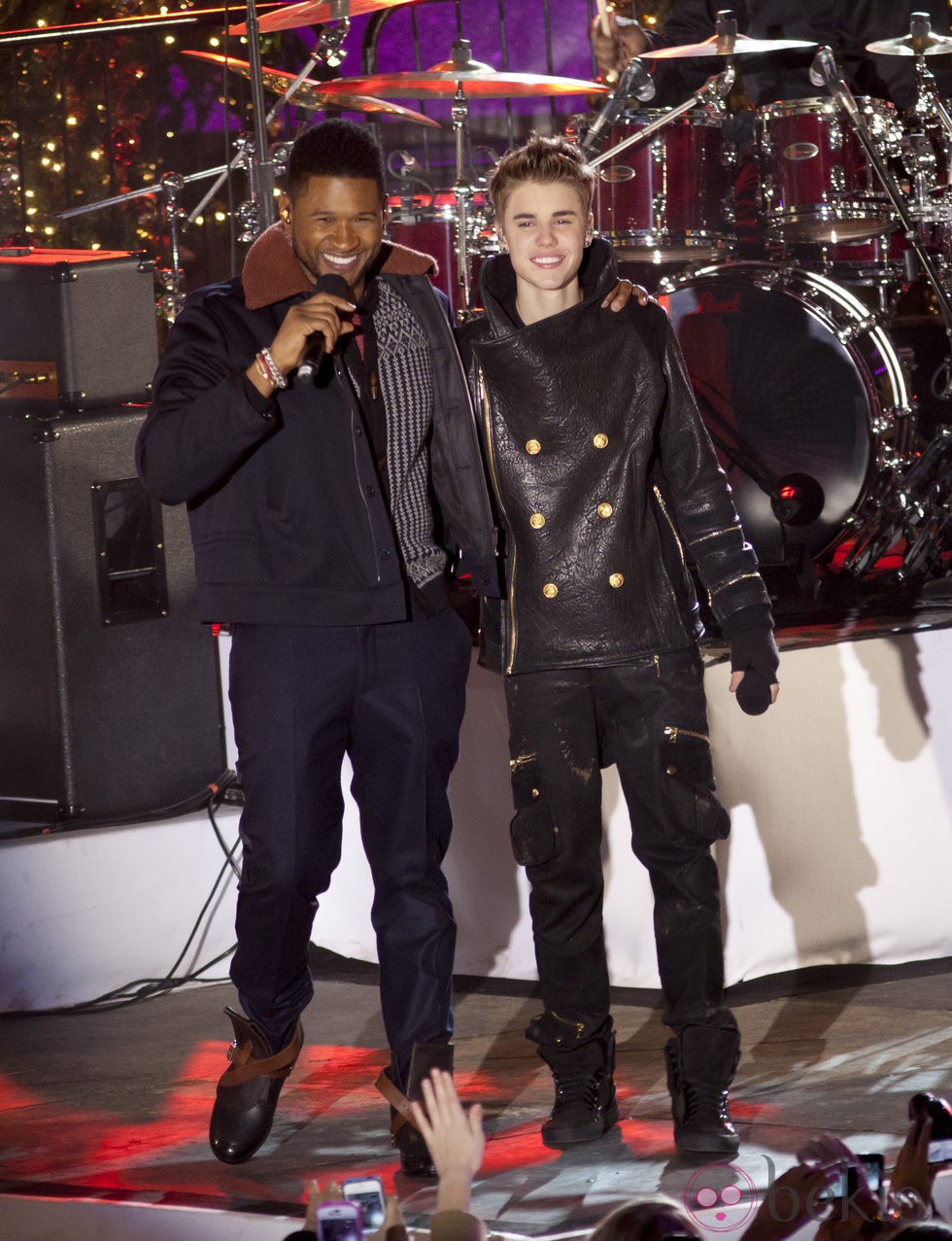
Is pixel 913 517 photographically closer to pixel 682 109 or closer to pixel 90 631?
pixel 682 109

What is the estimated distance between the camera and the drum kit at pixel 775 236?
5.38 metres

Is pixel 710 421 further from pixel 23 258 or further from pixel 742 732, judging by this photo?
pixel 23 258

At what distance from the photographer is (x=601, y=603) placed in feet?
10.2

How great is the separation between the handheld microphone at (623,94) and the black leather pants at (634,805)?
8.75ft

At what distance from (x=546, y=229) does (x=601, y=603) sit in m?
0.69

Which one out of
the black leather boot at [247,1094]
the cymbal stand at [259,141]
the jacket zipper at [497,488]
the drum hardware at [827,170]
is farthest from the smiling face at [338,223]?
the drum hardware at [827,170]

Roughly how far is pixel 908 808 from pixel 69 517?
7.60 feet

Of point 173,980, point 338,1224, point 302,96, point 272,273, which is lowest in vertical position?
point 173,980

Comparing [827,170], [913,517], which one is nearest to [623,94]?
[827,170]

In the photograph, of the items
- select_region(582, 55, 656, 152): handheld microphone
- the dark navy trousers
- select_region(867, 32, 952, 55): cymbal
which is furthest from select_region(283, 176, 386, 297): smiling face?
select_region(867, 32, 952, 55): cymbal

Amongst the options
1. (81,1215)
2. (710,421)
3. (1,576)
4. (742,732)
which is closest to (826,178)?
(710,421)

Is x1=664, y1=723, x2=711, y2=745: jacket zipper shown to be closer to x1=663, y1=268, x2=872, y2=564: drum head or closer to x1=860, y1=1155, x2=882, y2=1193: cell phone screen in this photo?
x1=860, y1=1155, x2=882, y2=1193: cell phone screen

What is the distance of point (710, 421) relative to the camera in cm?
548

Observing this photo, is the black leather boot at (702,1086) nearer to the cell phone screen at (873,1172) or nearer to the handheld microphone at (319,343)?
the cell phone screen at (873,1172)
